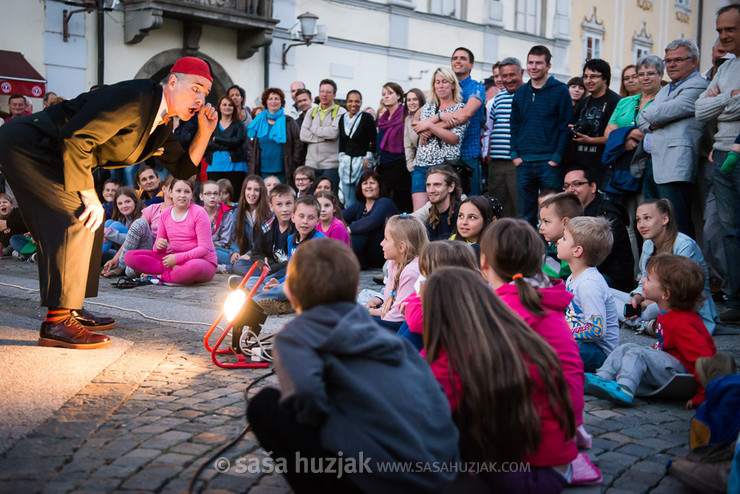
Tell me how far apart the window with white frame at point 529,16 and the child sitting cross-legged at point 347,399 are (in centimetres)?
2289

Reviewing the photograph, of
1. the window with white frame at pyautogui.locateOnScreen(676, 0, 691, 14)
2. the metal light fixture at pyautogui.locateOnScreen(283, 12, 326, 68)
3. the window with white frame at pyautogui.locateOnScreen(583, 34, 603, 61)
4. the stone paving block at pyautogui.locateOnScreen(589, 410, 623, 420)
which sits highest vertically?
the window with white frame at pyautogui.locateOnScreen(676, 0, 691, 14)

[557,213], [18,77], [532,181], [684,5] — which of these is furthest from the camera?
[684,5]

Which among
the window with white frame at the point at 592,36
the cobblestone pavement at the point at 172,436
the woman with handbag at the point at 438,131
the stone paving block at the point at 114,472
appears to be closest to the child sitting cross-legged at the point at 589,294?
the cobblestone pavement at the point at 172,436

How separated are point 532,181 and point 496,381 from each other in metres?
5.46

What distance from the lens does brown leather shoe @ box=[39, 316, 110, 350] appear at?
4855 millimetres

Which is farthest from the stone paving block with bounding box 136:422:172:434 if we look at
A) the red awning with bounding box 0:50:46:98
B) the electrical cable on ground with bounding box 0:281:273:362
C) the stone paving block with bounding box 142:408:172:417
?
the red awning with bounding box 0:50:46:98

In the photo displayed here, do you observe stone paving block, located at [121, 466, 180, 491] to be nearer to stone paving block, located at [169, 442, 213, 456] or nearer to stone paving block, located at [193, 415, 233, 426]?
stone paving block, located at [169, 442, 213, 456]

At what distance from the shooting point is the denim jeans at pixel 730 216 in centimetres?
623

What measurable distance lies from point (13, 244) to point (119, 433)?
7701 mm

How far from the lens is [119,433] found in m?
3.39

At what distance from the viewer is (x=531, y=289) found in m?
3.04
